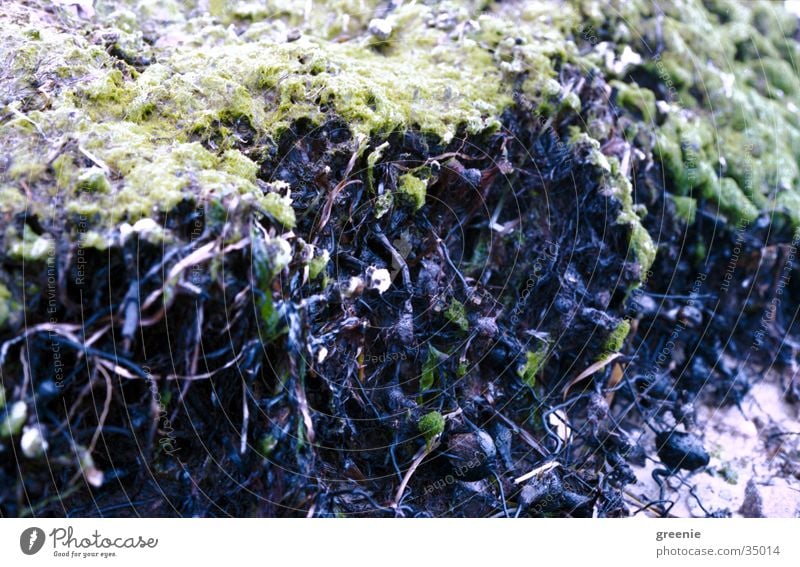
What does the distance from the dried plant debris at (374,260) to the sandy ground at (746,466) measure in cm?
2

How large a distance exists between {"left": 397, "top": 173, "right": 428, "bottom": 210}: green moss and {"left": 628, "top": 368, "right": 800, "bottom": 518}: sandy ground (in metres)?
0.92

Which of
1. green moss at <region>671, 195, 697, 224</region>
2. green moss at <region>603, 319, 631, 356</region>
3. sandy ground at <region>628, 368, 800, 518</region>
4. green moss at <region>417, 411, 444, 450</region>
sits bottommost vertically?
sandy ground at <region>628, 368, 800, 518</region>

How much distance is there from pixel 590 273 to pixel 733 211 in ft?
2.35

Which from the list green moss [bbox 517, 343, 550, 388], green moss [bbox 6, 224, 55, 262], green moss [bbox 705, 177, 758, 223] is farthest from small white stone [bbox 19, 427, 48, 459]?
green moss [bbox 705, 177, 758, 223]

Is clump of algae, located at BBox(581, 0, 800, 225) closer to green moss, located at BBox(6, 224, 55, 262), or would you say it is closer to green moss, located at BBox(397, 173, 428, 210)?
green moss, located at BBox(397, 173, 428, 210)

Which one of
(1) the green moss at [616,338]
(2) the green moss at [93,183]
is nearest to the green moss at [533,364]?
(1) the green moss at [616,338]

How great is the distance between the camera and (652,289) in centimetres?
198

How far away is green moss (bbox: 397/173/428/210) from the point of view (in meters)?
1.51

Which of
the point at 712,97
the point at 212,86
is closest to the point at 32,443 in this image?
the point at 212,86

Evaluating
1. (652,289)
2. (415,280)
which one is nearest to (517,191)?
(415,280)

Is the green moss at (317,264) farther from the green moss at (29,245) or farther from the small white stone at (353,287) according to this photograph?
the green moss at (29,245)

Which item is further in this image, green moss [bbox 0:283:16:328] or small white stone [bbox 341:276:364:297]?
small white stone [bbox 341:276:364:297]

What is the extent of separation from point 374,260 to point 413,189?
0.63 feet

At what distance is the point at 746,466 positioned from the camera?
1816 millimetres
